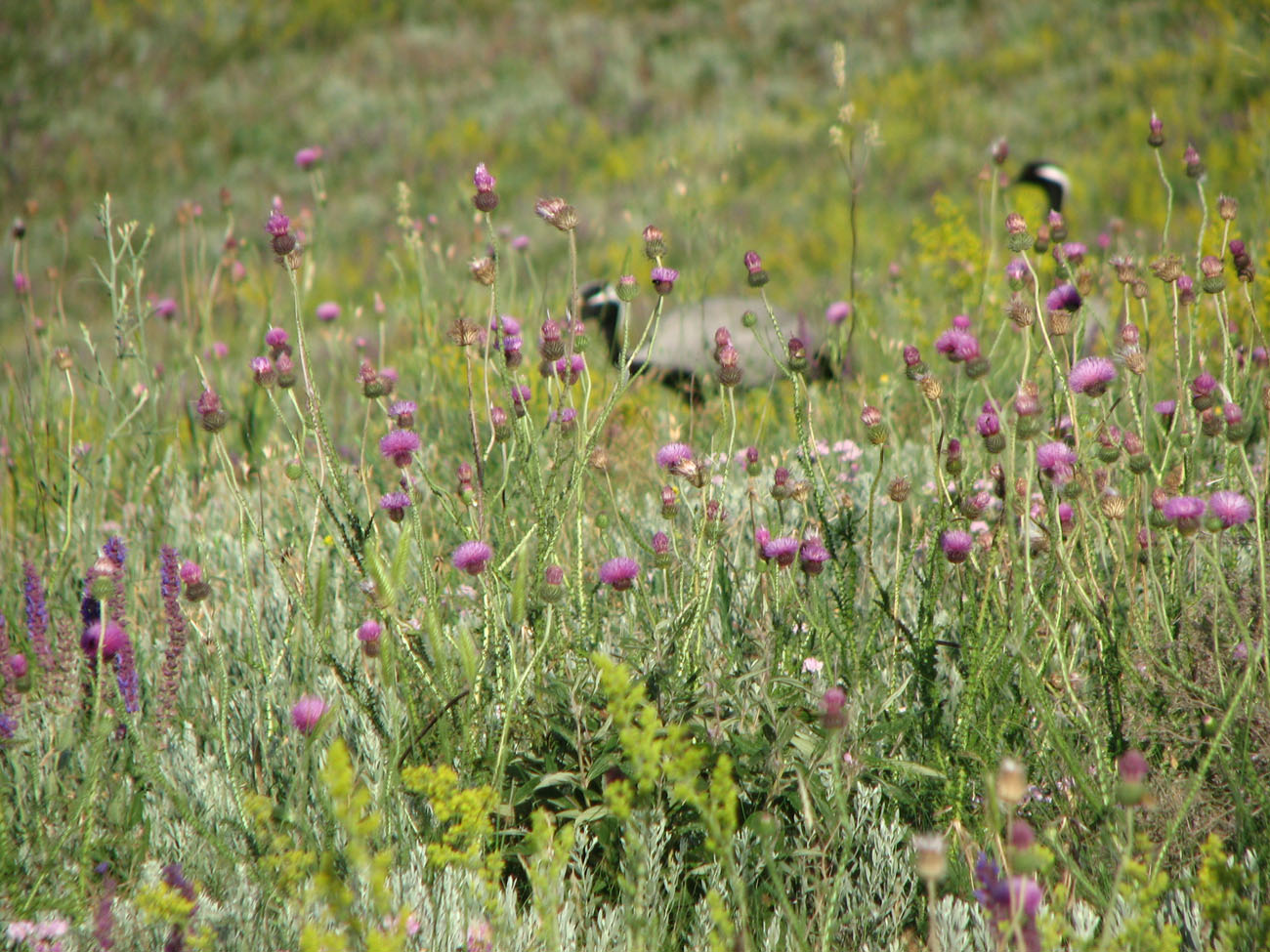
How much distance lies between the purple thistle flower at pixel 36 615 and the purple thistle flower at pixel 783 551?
137cm

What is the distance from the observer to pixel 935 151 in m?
11.4

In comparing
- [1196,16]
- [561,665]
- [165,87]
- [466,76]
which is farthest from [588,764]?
[165,87]

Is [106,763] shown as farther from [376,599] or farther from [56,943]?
[376,599]

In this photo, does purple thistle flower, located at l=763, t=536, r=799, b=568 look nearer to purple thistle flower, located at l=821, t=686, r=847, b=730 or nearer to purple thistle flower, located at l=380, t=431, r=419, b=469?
purple thistle flower, located at l=821, t=686, r=847, b=730

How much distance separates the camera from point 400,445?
176 centimetres

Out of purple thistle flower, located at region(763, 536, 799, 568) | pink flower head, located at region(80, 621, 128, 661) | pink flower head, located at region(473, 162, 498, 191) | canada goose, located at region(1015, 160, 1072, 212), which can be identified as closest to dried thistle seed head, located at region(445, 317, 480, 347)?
pink flower head, located at region(473, 162, 498, 191)

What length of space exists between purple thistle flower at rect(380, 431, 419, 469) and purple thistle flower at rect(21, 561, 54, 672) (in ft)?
2.46

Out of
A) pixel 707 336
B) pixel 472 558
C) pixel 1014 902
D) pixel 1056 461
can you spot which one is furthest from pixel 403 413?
pixel 707 336

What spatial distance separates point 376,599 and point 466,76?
48.7ft

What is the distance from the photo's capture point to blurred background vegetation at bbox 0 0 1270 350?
10.3m

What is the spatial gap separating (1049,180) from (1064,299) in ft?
9.78

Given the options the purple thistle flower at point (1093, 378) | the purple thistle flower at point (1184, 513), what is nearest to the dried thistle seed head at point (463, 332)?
the purple thistle flower at point (1093, 378)

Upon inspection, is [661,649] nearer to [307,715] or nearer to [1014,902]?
[307,715]

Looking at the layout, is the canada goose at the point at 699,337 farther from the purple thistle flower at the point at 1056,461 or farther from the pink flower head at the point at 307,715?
the pink flower head at the point at 307,715
